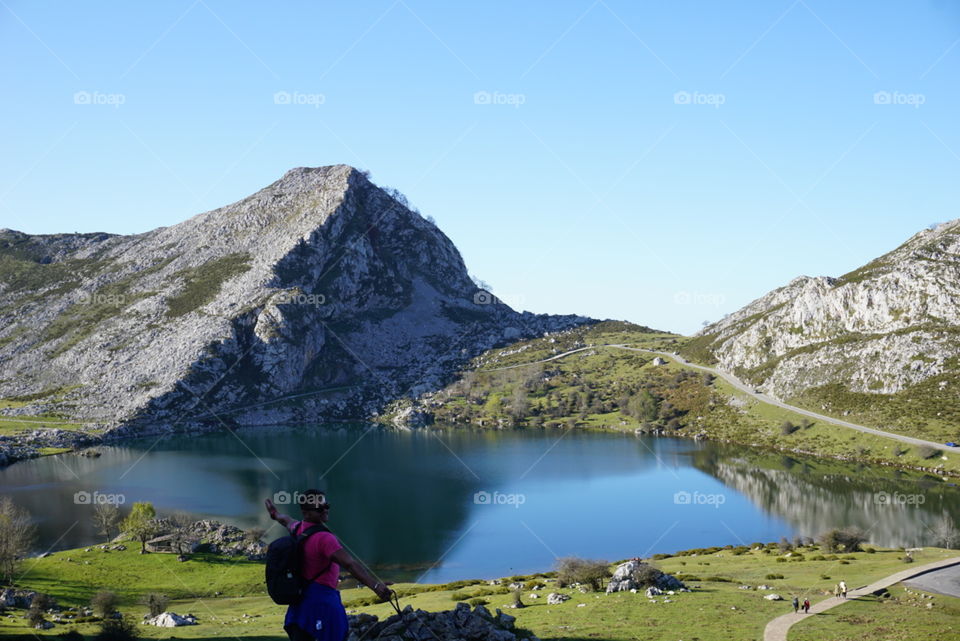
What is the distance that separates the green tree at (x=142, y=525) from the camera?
7406cm

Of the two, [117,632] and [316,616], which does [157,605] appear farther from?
[316,616]

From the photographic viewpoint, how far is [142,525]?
7450 cm

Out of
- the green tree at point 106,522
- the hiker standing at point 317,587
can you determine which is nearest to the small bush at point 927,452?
the green tree at point 106,522

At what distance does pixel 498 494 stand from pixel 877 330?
12005cm

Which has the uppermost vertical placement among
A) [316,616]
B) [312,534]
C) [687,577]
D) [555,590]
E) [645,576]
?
[312,534]

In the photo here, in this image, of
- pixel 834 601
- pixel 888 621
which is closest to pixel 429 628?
pixel 888 621

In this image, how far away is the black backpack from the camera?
10.2 meters

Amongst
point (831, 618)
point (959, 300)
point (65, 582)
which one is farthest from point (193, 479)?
point (959, 300)

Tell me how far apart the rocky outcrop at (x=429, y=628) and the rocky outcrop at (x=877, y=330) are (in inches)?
6220

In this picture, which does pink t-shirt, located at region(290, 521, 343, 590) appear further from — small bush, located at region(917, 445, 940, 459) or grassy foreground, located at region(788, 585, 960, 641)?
small bush, located at region(917, 445, 940, 459)

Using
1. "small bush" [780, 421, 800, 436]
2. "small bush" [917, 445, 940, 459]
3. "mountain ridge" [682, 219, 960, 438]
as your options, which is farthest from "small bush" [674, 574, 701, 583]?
"small bush" [780, 421, 800, 436]

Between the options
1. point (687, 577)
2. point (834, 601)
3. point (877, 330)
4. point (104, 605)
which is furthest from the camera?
point (877, 330)

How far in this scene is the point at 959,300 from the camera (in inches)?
6334

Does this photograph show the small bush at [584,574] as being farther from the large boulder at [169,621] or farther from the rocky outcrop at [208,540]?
the rocky outcrop at [208,540]
